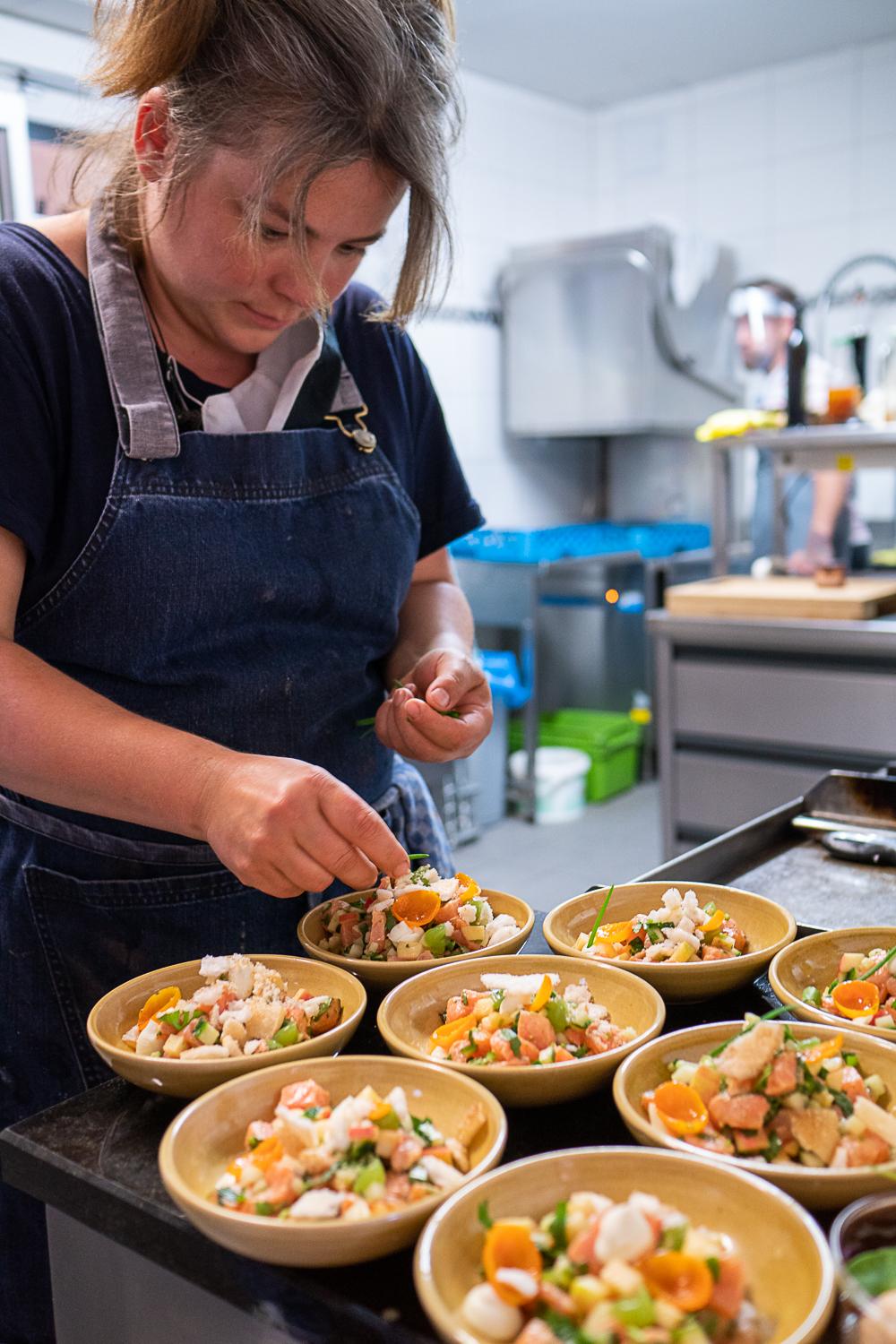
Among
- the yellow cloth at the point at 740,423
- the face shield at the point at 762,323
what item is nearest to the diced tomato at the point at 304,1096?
the yellow cloth at the point at 740,423

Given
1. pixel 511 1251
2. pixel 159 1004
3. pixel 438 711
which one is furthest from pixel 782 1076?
pixel 438 711

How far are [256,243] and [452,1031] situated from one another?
29.5 inches

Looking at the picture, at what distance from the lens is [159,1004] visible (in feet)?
3.30

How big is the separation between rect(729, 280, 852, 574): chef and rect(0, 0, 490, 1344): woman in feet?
10.0

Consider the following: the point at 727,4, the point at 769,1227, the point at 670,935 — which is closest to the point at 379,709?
the point at 670,935

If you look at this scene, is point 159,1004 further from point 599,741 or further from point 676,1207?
point 599,741

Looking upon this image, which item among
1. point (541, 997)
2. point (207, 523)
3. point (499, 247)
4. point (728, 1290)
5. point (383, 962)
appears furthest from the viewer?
point (499, 247)

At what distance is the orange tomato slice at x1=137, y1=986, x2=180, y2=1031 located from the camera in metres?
0.99

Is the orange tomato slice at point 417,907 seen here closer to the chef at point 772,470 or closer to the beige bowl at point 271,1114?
the beige bowl at point 271,1114

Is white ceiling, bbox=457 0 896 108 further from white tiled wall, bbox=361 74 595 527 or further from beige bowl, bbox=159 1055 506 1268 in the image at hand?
beige bowl, bbox=159 1055 506 1268

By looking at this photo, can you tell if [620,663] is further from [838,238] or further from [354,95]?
[354,95]

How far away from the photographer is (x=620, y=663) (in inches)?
207

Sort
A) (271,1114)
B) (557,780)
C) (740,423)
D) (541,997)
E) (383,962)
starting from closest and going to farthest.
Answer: (271,1114) < (541,997) < (383,962) < (740,423) < (557,780)

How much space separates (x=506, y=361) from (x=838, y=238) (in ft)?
4.76
